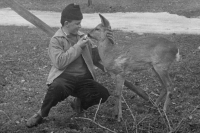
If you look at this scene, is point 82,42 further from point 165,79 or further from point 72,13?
point 165,79

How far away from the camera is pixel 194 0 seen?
1892 cm

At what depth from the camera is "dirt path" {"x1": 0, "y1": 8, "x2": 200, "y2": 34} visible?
41.2 feet

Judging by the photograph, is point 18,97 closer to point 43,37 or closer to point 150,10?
point 43,37

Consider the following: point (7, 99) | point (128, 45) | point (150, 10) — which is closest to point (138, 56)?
point (128, 45)

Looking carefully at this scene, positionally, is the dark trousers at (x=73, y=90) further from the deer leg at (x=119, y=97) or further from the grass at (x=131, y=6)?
the grass at (x=131, y=6)

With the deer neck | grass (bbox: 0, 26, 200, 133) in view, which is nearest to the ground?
grass (bbox: 0, 26, 200, 133)

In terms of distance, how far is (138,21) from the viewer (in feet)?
47.8

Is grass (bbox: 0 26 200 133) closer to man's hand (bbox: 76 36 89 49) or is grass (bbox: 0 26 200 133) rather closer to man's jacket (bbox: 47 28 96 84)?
man's jacket (bbox: 47 28 96 84)

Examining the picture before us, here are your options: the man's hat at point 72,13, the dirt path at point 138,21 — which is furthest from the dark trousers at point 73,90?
the dirt path at point 138,21

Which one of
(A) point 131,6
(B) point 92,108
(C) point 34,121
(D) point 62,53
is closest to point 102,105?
(B) point 92,108

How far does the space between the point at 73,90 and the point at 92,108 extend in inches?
36.0

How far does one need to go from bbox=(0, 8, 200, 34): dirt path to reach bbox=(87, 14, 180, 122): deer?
647cm

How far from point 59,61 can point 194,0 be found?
619 inches

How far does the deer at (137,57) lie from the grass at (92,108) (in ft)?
1.13
